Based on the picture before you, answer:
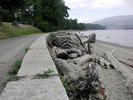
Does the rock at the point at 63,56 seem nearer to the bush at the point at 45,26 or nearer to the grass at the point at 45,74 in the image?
the grass at the point at 45,74

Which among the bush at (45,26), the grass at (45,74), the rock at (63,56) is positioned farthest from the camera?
the bush at (45,26)

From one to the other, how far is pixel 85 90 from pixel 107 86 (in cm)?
268

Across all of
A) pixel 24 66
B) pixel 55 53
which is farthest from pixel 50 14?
pixel 24 66

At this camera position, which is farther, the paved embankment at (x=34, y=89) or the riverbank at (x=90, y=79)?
the riverbank at (x=90, y=79)

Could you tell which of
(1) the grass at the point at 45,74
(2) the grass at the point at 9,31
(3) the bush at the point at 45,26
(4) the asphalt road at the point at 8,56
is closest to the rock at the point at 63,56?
(4) the asphalt road at the point at 8,56

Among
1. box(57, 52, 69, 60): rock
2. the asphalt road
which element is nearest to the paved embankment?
the asphalt road

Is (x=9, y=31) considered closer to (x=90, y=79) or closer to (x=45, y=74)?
(x=90, y=79)

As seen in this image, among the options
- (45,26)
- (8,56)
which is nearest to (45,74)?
(8,56)

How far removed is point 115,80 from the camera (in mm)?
11336

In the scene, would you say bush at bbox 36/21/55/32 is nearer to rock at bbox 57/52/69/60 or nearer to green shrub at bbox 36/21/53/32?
green shrub at bbox 36/21/53/32

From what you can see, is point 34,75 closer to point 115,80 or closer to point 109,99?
point 109,99

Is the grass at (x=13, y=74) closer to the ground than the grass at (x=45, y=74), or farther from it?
closer to the ground

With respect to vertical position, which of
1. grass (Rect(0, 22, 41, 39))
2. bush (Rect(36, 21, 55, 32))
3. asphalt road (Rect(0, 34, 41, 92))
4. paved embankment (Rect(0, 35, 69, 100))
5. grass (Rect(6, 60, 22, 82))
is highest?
paved embankment (Rect(0, 35, 69, 100))

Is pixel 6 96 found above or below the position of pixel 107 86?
above
